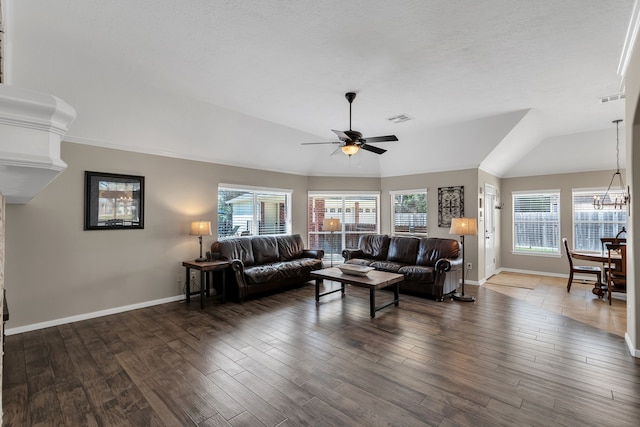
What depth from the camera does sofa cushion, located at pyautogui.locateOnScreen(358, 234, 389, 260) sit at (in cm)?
643

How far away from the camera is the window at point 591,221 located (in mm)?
6285

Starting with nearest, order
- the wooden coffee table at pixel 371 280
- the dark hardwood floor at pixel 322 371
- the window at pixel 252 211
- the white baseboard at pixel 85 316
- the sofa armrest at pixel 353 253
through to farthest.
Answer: the dark hardwood floor at pixel 322 371 < the white baseboard at pixel 85 316 < the wooden coffee table at pixel 371 280 < the window at pixel 252 211 < the sofa armrest at pixel 353 253

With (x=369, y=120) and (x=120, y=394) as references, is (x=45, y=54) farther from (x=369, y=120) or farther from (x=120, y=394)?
(x=369, y=120)

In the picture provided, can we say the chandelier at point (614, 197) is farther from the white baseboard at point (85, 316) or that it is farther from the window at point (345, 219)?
the white baseboard at point (85, 316)

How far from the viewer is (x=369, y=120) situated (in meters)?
5.26

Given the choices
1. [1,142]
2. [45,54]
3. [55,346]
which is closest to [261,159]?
[45,54]

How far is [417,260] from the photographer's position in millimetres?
5941

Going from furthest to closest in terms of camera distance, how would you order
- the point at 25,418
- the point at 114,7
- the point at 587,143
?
the point at 587,143
the point at 114,7
the point at 25,418

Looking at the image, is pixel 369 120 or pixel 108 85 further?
pixel 369 120

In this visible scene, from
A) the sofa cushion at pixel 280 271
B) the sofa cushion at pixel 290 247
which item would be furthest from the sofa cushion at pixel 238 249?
the sofa cushion at pixel 290 247

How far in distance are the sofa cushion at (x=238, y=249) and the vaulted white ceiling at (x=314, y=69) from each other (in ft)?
5.05

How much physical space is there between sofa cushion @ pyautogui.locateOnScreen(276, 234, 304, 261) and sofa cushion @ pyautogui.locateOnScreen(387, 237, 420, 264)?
1.91 meters

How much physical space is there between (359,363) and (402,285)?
105 inches

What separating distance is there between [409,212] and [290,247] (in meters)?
2.98
